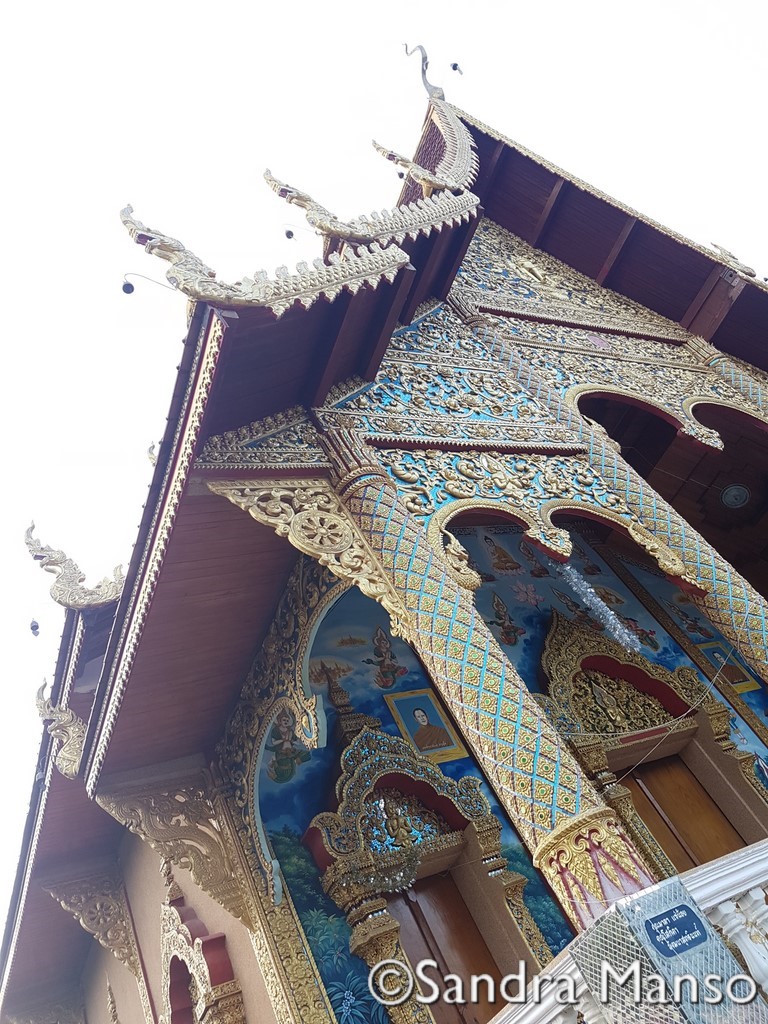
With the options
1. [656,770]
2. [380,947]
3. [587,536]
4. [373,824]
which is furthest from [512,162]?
[380,947]

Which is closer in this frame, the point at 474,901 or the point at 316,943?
the point at 316,943

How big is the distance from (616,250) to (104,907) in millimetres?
6845

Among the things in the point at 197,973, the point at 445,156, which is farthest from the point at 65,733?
the point at 445,156

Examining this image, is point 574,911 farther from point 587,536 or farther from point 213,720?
point 587,536

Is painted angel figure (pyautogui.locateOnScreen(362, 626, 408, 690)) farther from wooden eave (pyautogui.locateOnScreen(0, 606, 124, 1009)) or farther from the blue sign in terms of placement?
the blue sign

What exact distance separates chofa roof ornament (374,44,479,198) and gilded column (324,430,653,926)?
2495 mm

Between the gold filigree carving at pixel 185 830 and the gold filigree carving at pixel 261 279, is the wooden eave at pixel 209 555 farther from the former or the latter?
the gold filigree carving at pixel 185 830

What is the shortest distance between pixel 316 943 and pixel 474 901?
89 cm

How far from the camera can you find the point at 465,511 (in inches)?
125

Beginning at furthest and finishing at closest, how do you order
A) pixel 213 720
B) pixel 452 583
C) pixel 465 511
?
pixel 213 720 → pixel 465 511 → pixel 452 583

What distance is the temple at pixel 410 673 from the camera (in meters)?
2.50

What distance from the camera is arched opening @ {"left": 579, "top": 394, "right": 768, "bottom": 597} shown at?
6.50 meters

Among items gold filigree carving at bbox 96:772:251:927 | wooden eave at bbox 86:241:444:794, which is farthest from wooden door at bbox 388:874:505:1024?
wooden eave at bbox 86:241:444:794

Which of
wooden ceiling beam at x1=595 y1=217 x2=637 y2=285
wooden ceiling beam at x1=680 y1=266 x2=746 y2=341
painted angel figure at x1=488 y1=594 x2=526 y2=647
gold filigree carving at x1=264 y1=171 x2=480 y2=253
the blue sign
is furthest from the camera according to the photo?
wooden ceiling beam at x1=595 y1=217 x2=637 y2=285
